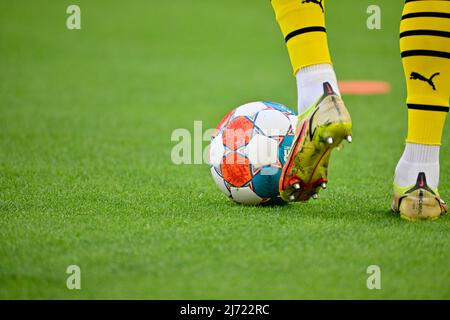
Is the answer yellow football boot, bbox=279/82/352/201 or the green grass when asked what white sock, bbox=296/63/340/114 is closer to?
yellow football boot, bbox=279/82/352/201

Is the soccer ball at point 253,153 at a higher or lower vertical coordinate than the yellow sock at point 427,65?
lower

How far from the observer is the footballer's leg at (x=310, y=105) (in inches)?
126

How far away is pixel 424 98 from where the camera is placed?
3434 millimetres

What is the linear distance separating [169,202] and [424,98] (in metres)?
1.40

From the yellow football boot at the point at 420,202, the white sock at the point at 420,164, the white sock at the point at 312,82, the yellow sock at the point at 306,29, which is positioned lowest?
the yellow football boot at the point at 420,202

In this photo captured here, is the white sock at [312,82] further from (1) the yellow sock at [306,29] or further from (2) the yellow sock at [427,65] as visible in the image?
(2) the yellow sock at [427,65]

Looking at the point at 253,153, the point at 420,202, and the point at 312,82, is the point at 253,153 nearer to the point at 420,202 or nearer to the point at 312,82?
the point at 312,82

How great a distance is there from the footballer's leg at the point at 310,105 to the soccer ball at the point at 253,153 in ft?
1.20

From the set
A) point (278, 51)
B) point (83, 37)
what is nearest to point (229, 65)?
point (278, 51)

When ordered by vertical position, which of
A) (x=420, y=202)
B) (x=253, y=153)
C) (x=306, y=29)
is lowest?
(x=420, y=202)

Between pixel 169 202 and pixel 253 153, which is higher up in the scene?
pixel 253 153
